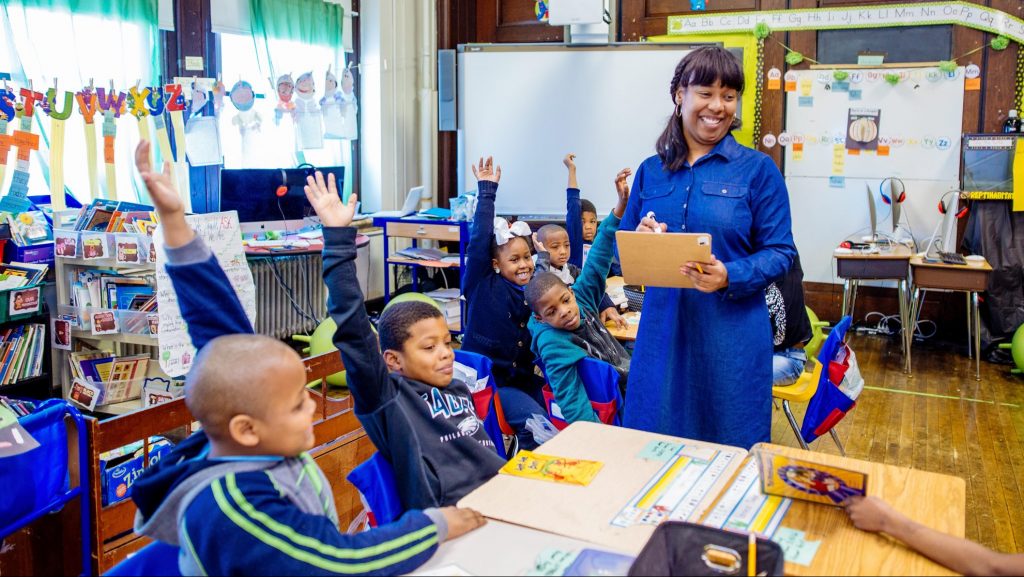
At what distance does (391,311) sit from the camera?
79.6 inches

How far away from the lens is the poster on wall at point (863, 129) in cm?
643

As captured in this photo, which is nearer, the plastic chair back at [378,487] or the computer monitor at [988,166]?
the plastic chair back at [378,487]

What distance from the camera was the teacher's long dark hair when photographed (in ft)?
6.65

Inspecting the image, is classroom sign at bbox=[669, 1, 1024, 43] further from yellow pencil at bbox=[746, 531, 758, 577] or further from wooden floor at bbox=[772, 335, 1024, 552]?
yellow pencil at bbox=[746, 531, 758, 577]

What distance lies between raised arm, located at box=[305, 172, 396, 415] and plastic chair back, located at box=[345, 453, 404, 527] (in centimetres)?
18

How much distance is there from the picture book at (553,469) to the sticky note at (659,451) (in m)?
0.10

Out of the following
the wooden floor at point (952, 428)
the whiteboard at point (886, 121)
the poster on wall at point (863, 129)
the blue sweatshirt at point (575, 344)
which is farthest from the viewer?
the poster on wall at point (863, 129)

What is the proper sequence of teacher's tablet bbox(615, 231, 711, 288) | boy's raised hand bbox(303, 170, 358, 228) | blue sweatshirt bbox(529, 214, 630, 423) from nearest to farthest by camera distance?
boy's raised hand bbox(303, 170, 358, 228) → teacher's tablet bbox(615, 231, 711, 288) → blue sweatshirt bbox(529, 214, 630, 423)

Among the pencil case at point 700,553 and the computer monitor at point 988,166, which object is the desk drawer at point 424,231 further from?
the pencil case at point 700,553

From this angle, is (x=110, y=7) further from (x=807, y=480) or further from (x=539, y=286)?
(x=807, y=480)

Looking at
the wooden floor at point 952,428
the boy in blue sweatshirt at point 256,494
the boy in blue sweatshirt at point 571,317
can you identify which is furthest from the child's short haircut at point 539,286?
the wooden floor at point 952,428

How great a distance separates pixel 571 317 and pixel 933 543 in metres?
1.59

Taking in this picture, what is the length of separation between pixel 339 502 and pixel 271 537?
137 centimetres

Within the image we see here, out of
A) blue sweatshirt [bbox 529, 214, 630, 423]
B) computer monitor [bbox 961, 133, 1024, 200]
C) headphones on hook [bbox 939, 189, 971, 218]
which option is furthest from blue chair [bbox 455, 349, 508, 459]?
computer monitor [bbox 961, 133, 1024, 200]
